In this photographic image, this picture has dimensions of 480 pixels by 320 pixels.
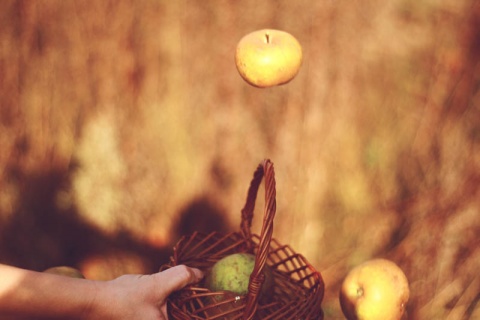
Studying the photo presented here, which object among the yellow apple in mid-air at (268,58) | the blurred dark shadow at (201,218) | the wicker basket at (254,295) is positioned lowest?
the wicker basket at (254,295)

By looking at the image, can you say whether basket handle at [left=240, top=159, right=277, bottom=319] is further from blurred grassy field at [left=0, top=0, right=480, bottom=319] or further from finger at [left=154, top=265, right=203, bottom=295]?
blurred grassy field at [left=0, top=0, right=480, bottom=319]

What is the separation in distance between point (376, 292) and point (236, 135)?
532mm

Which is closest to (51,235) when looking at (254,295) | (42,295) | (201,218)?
(201,218)

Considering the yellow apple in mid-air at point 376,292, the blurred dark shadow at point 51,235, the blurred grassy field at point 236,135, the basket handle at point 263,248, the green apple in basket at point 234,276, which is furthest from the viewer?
the blurred dark shadow at point 51,235

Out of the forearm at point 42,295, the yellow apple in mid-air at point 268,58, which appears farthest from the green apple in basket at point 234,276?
the yellow apple in mid-air at point 268,58

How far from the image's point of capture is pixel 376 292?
1.34 m

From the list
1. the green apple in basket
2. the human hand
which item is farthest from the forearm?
the green apple in basket

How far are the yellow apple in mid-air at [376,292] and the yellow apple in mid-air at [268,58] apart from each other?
1.57 ft

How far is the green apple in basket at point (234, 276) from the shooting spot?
119cm

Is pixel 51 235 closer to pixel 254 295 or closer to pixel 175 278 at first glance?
pixel 175 278

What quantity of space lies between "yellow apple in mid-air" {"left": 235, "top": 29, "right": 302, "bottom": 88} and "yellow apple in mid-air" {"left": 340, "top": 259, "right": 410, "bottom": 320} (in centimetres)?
48

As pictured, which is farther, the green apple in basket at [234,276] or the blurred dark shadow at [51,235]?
the blurred dark shadow at [51,235]

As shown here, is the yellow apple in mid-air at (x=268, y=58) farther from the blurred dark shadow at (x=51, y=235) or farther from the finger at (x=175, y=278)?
the blurred dark shadow at (x=51, y=235)

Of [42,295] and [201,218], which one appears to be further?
[201,218]
